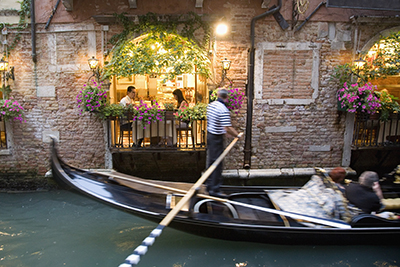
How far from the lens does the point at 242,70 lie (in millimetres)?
4410

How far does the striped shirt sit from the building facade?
136 cm

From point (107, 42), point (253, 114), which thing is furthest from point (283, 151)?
point (107, 42)

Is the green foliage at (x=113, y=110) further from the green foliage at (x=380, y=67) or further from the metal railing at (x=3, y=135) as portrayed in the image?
the green foliage at (x=380, y=67)

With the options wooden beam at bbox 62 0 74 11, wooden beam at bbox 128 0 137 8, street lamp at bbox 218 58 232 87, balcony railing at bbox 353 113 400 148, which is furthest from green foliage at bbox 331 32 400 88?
wooden beam at bbox 62 0 74 11

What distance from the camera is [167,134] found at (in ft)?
14.5

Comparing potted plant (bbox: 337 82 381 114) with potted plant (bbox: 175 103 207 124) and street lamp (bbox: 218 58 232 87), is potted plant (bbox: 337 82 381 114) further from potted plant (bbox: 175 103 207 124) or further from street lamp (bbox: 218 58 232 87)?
potted plant (bbox: 175 103 207 124)

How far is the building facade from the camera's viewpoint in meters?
4.30

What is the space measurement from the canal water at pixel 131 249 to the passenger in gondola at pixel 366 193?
570mm

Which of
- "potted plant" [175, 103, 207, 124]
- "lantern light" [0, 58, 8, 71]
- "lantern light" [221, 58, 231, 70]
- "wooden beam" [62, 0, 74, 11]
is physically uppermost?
"wooden beam" [62, 0, 74, 11]

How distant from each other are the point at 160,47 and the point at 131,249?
9.21 feet

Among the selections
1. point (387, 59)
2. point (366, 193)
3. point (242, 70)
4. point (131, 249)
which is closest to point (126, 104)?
point (242, 70)

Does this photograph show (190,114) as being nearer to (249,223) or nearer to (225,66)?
(225,66)

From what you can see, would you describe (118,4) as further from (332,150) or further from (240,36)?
(332,150)

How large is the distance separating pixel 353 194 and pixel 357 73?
2.34m
